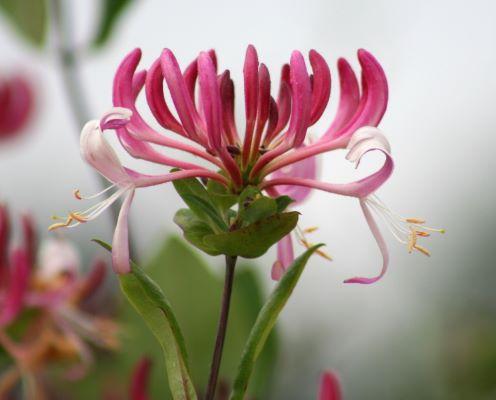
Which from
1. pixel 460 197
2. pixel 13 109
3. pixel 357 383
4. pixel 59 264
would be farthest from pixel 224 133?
pixel 460 197

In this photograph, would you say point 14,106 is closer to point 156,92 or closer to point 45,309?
point 45,309

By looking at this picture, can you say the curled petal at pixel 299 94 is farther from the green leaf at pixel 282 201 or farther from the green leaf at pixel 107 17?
the green leaf at pixel 107 17

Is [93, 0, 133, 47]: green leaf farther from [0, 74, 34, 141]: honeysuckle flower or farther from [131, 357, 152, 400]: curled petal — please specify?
[131, 357, 152, 400]: curled petal

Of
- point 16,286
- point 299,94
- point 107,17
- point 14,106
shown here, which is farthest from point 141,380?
point 14,106

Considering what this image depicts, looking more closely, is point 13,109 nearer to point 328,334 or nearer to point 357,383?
point 328,334

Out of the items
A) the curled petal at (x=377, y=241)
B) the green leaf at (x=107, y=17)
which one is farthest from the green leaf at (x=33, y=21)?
the curled petal at (x=377, y=241)

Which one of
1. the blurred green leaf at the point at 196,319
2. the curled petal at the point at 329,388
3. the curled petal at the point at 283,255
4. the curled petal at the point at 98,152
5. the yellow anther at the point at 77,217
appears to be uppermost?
the curled petal at the point at 98,152

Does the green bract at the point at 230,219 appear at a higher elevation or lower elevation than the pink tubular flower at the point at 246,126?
lower
